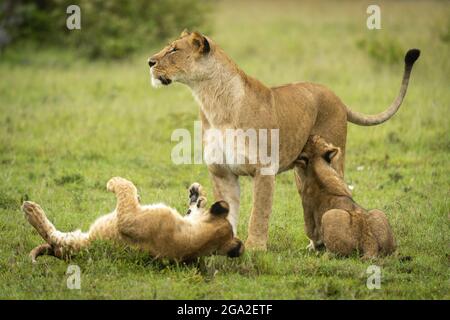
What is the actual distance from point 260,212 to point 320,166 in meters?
0.57

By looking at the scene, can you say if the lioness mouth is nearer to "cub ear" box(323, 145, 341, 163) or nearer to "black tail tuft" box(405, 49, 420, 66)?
"cub ear" box(323, 145, 341, 163)

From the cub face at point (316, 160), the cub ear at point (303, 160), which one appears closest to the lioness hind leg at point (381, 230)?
the cub face at point (316, 160)

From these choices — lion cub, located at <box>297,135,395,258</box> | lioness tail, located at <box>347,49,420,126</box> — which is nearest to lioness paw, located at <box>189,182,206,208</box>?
lion cub, located at <box>297,135,395,258</box>

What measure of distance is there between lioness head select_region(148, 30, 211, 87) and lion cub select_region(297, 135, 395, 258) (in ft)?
3.45

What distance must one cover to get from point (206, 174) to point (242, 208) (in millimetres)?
1364

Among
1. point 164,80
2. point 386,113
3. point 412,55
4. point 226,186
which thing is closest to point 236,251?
point 226,186

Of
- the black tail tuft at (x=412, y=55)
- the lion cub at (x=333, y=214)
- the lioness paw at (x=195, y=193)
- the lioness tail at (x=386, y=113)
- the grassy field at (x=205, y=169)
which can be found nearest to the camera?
the grassy field at (x=205, y=169)

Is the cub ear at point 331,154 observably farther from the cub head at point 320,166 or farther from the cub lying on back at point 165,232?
the cub lying on back at point 165,232

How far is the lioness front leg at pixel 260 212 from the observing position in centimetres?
650

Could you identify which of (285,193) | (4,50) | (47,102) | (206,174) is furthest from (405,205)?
(4,50)

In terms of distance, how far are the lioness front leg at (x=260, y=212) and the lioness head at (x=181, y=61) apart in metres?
0.92

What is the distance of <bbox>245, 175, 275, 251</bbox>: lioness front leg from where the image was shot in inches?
256

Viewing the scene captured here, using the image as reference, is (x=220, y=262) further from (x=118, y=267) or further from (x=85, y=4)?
(x=85, y=4)

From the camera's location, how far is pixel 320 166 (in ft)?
21.6
